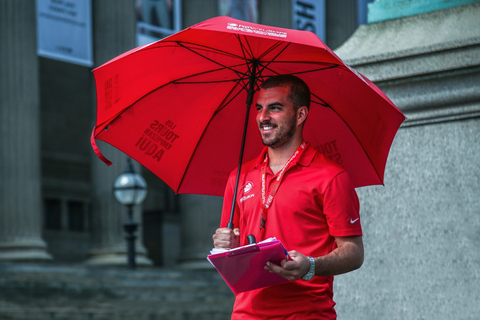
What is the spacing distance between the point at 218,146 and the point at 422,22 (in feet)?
5.16

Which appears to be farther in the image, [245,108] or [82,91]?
[82,91]

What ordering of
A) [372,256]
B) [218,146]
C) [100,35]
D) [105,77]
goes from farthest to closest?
[100,35] < [372,256] < [218,146] < [105,77]

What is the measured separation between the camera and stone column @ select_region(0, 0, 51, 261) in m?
22.1

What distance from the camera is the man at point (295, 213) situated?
3155mm

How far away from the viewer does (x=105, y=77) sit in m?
3.71

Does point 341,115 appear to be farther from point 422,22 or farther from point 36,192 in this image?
point 36,192

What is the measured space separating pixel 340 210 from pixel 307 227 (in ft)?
0.47

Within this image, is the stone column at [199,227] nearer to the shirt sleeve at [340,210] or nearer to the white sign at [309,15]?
the white sign at [309,15]

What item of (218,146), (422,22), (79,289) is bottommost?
(79,289)

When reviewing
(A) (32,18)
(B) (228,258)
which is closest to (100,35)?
(A) (32,18)

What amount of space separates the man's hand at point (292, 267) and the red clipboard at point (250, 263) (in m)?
0.02

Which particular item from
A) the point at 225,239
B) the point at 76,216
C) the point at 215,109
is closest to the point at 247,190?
the point at 225,239

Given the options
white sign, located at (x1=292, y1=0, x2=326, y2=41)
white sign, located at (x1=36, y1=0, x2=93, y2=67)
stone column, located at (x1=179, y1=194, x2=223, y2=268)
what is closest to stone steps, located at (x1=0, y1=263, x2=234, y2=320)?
white sign, located at (x1=36, y1=0, x2=93, y2=67)

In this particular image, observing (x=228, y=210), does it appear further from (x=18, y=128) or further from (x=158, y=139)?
(x=18, y=128)
